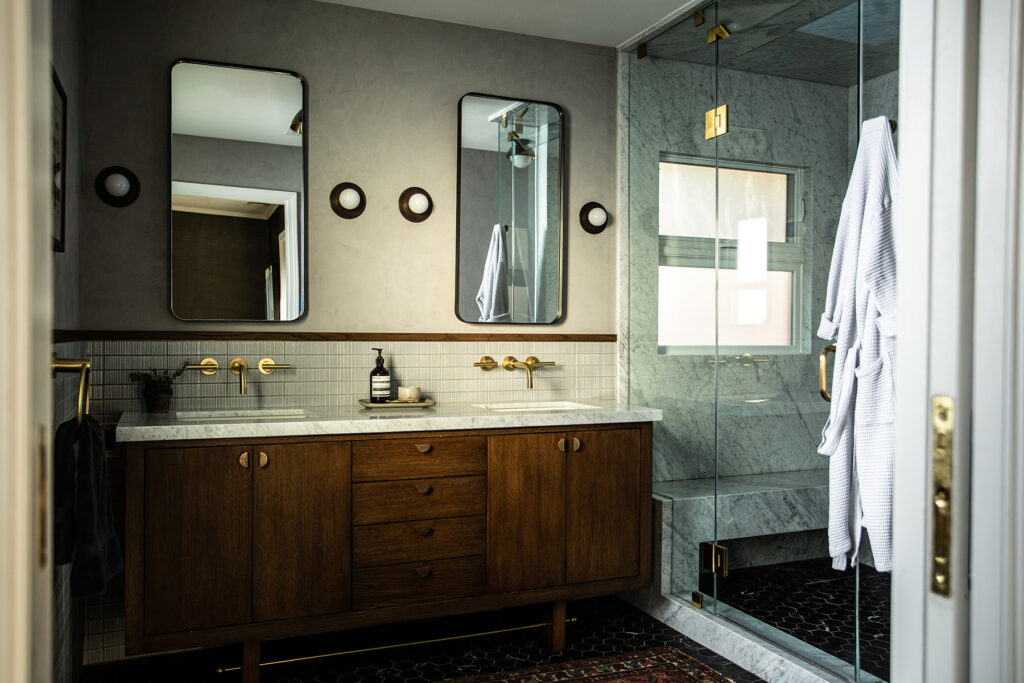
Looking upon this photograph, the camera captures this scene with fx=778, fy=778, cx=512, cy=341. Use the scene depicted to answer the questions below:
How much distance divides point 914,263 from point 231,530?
2173 millimetres

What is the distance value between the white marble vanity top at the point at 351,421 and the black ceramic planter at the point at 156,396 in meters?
0.04

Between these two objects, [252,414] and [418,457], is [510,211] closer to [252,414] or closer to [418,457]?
[418,457]

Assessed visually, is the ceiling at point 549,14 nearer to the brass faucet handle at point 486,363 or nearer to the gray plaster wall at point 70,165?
the gray plaster wall at point 70,165

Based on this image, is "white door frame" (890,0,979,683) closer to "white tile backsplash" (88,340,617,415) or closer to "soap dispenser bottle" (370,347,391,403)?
"soap dispenser bottle" (370,347,391,403)

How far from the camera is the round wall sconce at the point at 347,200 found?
Result: 3174 millimetres

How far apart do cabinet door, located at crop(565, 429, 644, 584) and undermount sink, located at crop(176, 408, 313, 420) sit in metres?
1.03

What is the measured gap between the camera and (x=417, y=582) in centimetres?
271

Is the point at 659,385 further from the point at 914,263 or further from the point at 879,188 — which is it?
the point at 914,263

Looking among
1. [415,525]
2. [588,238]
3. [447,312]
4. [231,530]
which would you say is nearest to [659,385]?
[588,238]

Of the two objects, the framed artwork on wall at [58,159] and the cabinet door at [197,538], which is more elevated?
the framed artwork on wall at [58,159]

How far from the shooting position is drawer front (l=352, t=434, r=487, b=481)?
2.64 meters

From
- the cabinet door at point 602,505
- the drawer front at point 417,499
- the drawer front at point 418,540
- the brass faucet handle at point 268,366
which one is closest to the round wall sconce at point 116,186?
the brass faucet handle at point 268,366

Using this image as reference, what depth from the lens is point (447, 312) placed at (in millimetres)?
3400

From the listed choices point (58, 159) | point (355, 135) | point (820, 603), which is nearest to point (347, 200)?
point (355, 135)
